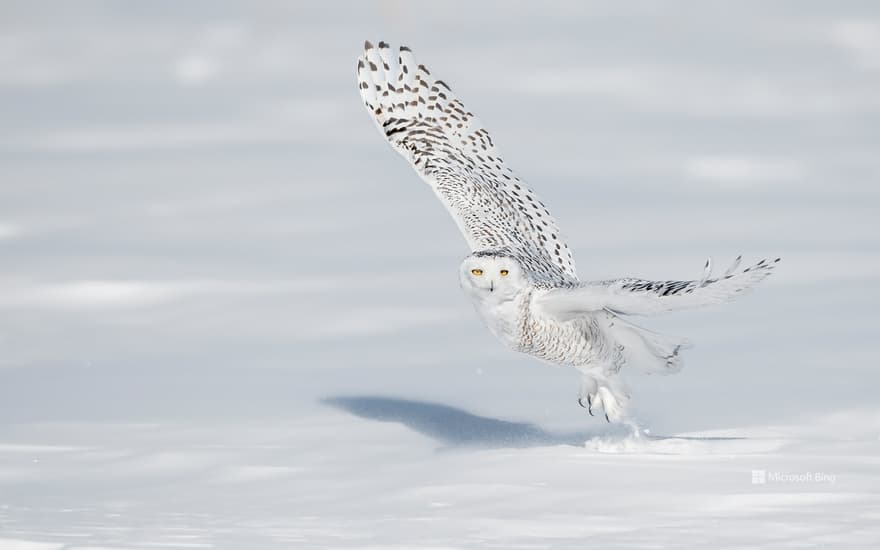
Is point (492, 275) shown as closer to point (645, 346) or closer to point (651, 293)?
point (651, 293)

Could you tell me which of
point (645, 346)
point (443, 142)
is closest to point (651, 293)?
point (645, 346)

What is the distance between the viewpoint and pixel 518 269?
786cm

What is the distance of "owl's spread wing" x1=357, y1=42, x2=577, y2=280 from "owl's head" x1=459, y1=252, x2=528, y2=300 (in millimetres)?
1414

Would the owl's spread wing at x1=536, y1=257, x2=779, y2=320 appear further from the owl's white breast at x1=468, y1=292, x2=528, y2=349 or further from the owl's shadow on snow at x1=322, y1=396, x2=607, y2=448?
the owl's shadow on snow at x1=322, y1=396, x2=607, y2=448

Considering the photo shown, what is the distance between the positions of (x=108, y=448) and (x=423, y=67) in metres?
2.98

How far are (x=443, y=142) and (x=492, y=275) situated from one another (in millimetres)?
2220

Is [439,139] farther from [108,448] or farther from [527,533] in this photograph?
[527,533]

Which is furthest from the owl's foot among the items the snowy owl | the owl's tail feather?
the owl's tail feather

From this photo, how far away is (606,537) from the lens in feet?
21.1

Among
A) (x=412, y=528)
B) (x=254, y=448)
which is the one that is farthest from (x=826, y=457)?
(x=254, y=448)

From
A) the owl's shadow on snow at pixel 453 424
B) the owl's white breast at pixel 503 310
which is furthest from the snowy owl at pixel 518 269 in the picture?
the owl's shadow on snow at pixel 453 424

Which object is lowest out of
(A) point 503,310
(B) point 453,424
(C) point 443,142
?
(B) point 453,424

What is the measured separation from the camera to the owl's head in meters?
7.77

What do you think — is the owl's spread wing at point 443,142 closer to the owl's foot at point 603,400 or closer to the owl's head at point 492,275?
the owl's foot at point 603,400
